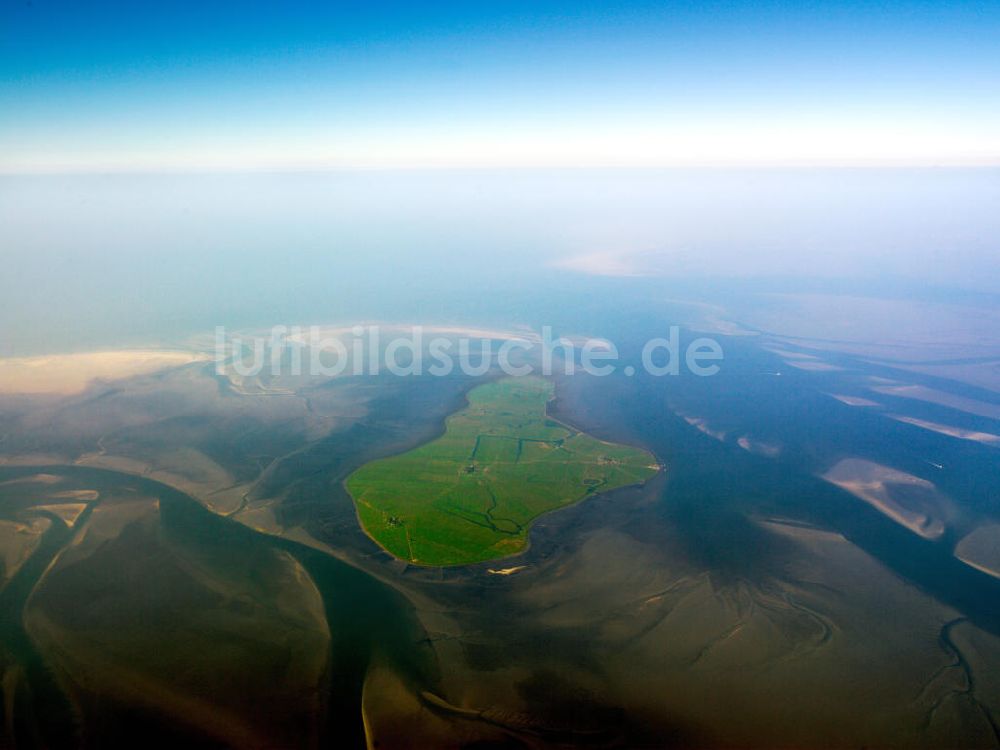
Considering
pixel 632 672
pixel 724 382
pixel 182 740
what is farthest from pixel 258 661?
pixel 724 382

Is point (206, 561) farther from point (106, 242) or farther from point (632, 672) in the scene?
point (106, 242)

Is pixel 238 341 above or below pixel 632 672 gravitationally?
above

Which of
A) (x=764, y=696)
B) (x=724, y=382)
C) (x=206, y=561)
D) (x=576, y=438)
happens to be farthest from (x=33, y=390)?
(x=724, y=382)

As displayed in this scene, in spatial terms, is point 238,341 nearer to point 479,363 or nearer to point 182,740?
point 479,363

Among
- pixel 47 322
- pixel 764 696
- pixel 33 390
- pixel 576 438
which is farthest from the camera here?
pixel 47 322

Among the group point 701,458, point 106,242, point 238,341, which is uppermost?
point 106,242

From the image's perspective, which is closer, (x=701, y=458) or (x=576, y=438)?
(x=701, y=458)

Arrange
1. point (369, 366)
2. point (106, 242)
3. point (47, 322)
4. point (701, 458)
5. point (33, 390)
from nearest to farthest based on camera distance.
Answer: point (701, 458) → point (33, 390) → point (369, 366) → point (47, 322) → point (106, 242)
